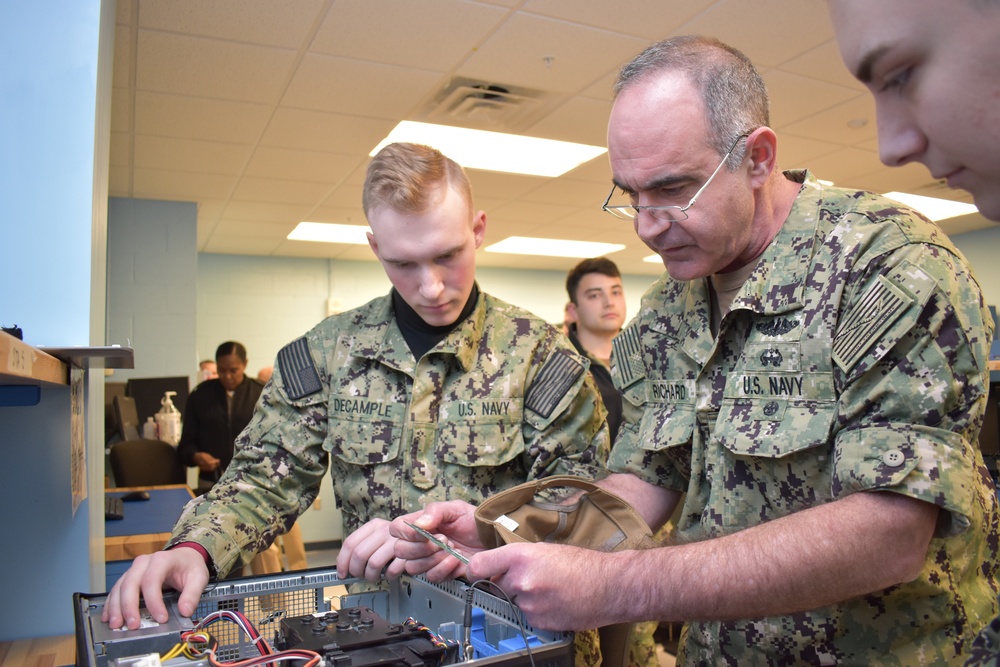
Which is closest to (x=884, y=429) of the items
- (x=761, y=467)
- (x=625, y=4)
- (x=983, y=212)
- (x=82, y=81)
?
(x=761, y=467)

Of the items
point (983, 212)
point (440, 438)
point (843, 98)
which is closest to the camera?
point (983, 212)

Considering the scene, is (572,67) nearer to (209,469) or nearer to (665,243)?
(665,243)

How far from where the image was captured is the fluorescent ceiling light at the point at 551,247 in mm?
7543

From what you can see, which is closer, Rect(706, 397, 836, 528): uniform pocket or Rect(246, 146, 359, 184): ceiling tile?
Rect(706, 397, 836, 528): uniform pocket

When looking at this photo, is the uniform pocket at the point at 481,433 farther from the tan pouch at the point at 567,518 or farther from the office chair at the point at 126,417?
the office chair at the point at 126,417

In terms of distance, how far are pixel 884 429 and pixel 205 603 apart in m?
0.78

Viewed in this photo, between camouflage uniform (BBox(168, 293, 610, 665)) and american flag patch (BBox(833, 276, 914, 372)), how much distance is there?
1.75 feet

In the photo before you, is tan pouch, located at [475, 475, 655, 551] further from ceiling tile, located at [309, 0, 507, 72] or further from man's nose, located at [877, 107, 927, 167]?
ceiling tile, located at [309, 0, 507, 72]

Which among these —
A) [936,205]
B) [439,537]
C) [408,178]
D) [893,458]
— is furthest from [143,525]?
[936,205]

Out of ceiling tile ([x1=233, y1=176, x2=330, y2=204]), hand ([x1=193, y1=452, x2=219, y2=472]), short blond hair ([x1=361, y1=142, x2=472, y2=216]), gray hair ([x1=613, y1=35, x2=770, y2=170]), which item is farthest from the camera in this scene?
ceiling tile ([x1=233, y1=176, x2=330, y2=204])

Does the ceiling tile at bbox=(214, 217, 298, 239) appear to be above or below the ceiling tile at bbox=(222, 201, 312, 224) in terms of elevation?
above

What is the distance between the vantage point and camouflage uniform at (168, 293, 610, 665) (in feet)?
4.32

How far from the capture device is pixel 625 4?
9.78 ft

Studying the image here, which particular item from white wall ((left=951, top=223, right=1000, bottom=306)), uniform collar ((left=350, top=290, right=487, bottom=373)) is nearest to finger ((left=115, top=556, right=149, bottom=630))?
uniform collar ((left=350, top=290, right=487, bottom=373))
